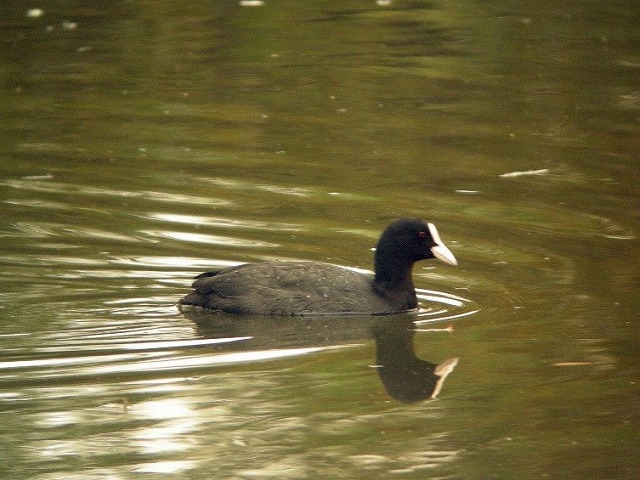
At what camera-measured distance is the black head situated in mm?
8977

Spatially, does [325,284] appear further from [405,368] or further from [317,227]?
[317,227]

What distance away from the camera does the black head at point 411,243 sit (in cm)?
898

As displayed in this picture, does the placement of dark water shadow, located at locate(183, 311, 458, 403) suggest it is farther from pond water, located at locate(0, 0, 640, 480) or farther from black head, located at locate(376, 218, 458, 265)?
black head, located at locate(376, 218, 458, 265)

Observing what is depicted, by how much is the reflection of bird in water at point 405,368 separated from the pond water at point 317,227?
2 centimetres

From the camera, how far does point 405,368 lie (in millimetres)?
7660

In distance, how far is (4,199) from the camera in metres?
11.5

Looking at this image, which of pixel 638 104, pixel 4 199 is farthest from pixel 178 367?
pixel 638 104

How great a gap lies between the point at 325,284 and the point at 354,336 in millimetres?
552

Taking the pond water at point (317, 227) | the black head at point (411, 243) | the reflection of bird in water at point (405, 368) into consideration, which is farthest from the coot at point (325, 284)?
the reflection of bird in water at point (405, 368)

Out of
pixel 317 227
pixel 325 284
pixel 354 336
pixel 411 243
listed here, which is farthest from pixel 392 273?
pixel 317 227

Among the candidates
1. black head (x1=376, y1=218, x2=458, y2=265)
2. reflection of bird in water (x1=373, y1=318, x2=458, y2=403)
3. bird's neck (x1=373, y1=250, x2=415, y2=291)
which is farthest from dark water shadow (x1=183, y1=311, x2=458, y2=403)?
black head (x1=376, y1=218, x2=458, y2=265)

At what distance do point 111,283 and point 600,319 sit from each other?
9.97ft

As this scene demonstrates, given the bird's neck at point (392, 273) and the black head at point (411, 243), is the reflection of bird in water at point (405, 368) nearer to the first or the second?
the bird's neck at point (392, 273)

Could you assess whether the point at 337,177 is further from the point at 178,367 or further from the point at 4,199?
the point at 178,367
